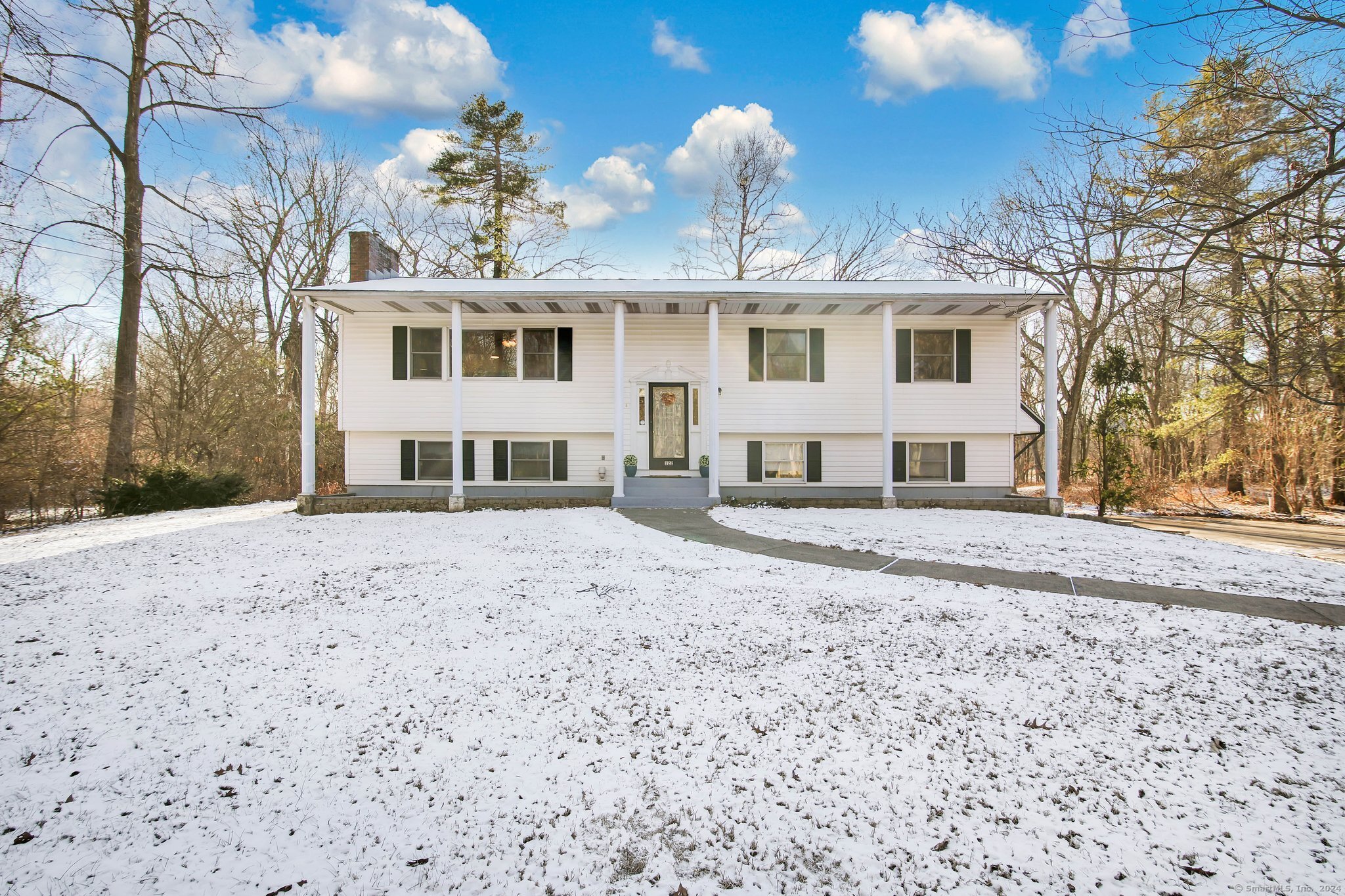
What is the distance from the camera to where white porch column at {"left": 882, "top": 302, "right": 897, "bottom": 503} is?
1189cm

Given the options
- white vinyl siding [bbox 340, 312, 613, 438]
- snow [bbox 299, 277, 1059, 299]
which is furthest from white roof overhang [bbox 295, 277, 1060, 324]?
white vinyl siding [bbox 340, 312, 613, 438]

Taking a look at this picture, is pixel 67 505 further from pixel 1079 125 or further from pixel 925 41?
pixel 925 41

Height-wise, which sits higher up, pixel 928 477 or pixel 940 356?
pixel 940 356

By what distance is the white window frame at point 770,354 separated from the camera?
13.1 meters

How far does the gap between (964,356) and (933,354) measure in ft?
2.13

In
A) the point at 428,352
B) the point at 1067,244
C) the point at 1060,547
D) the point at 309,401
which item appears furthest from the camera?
the point at 428,352

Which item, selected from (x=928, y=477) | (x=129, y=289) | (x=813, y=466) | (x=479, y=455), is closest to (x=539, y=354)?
(x=479, y=455)

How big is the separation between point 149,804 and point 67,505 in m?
13.4

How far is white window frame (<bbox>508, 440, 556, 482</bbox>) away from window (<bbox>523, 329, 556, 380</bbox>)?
4.58ft

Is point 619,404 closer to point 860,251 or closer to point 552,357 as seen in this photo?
point 552,357

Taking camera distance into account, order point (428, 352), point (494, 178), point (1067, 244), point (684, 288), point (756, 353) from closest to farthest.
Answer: point (1067, 244) < point (684, 288) < point (428, 352) < point (756, 353) < point (494, 178)

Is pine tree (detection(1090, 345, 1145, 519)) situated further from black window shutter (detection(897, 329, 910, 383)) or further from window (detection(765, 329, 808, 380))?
window (detection(765, 329, 808, 380))

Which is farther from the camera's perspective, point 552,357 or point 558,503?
point 552,357

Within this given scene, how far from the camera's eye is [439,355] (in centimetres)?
1299
